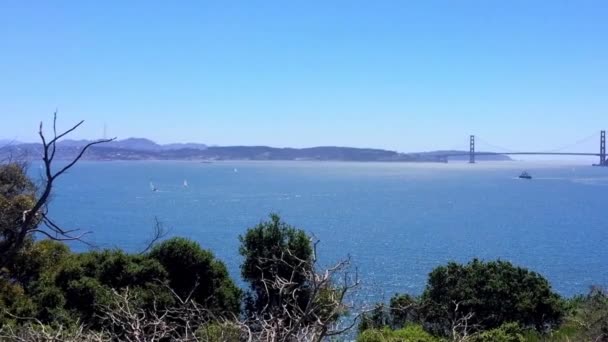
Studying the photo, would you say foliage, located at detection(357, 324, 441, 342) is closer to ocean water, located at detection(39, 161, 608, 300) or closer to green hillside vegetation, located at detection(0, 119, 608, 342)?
green hillside vegetation, located at detection(0, 119, 608, 342)

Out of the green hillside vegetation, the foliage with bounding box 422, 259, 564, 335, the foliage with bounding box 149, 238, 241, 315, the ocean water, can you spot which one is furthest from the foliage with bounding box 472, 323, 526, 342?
the foliage with bounding box 149, 238, 241, 315

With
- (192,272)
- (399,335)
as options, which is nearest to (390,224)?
(192,272)

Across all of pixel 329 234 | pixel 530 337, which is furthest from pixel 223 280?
pixel 329 234

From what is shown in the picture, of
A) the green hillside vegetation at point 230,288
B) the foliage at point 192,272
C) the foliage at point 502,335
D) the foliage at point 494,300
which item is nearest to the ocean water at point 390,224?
the foliage at point 494,300

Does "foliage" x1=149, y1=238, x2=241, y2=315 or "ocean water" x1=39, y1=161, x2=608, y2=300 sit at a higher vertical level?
"foliage" x1=149, y1=238, x2=241, y2=315

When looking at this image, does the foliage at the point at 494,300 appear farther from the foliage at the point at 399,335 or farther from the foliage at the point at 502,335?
the foliage at the point at 399,335

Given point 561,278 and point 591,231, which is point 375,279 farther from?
point 591,231
